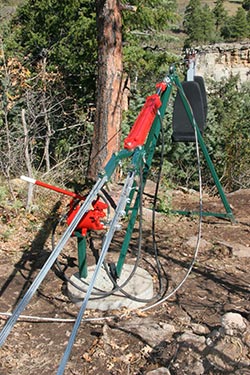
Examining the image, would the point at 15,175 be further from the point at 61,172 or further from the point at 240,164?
the point at 240,164

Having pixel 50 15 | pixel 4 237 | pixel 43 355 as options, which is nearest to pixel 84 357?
pixel 43 355

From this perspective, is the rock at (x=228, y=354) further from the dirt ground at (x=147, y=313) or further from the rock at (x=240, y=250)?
the rock at (x=240, y=250)

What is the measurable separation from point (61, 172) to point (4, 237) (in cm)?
205

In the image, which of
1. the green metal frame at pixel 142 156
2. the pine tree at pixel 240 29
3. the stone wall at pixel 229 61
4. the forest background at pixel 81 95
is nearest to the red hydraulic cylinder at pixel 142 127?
the green metal frame at pixel 142 156

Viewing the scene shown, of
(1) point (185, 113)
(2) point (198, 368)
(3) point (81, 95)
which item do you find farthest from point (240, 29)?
(2) point (198, 368)

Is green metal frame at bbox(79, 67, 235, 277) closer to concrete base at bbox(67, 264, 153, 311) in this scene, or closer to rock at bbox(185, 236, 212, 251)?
concrete base at bbox(67, 264, 153, 311)

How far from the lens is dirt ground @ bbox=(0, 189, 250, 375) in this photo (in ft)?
8.82

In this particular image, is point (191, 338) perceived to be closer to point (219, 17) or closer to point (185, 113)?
point (185, 113)

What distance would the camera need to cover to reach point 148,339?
2.97 metres

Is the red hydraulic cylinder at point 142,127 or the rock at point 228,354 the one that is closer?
the rock at point 228,354

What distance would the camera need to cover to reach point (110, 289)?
357 cm

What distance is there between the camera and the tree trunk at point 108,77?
5.53 m

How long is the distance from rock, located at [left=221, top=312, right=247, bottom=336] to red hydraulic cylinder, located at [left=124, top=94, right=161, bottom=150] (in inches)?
47.8

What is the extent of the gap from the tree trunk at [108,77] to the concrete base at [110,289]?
219 cm
